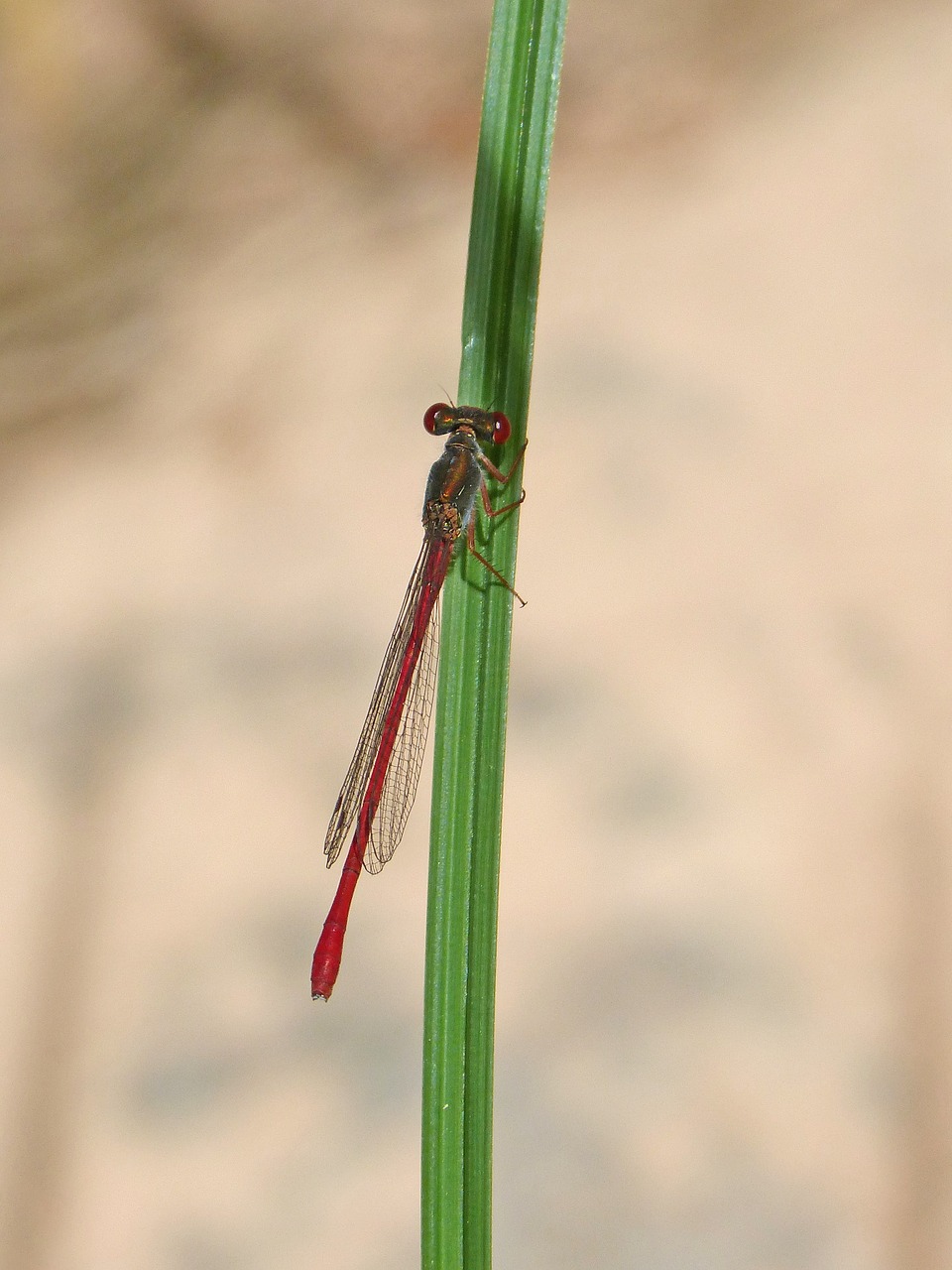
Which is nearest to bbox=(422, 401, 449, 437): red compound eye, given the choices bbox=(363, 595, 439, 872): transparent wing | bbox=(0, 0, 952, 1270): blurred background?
bbox=(363, 595, 439, 872): transparent wing

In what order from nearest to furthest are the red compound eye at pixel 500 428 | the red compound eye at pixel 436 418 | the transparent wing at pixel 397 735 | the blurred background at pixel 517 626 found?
the red compound eye at pixel 500 428, the red compound eye at pixel 436 418, the transparent wing at pixel 397 735, the blurred background at pixel 517 626

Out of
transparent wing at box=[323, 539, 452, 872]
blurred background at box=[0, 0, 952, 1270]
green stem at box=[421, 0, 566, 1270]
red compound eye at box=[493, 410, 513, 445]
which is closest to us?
green stem at box=[421, 0, 566, 1270]

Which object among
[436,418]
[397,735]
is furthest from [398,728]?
[436,418]

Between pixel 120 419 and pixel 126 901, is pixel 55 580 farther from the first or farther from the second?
pixel 126 901

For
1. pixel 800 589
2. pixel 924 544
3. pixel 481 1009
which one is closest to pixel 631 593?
pixel 800 589

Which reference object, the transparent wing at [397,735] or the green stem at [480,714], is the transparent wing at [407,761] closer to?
the transparent wing at [397,735]

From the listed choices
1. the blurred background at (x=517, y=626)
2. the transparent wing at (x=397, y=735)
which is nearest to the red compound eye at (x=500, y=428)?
the transparent wing at (x=397, y=735)

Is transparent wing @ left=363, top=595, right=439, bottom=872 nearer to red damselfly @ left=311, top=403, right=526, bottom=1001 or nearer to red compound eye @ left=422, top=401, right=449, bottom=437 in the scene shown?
red damselfly @ left=311, top=403, right=526, bottom=1001
